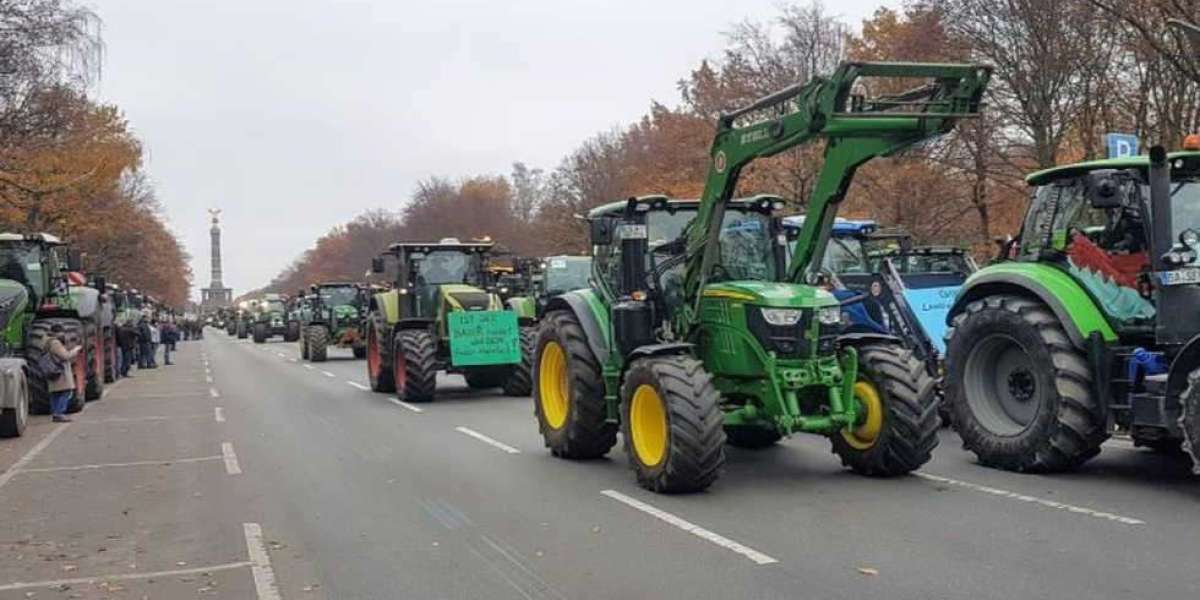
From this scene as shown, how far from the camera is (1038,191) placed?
9.54 metres

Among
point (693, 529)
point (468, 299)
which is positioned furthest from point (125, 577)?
point (468, 299)

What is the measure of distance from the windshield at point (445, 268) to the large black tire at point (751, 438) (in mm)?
9021

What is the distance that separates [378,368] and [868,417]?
451 inches

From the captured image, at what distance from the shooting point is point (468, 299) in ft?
57.1

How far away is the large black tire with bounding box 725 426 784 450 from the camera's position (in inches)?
414

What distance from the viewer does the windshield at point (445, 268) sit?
1867 cm

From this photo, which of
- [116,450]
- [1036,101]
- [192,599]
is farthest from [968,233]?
[192,599]

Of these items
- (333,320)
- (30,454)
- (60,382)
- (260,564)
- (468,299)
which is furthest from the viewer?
(333,320)

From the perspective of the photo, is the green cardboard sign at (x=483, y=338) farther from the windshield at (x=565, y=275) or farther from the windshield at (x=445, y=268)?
the windshield at (x=565, y=275)

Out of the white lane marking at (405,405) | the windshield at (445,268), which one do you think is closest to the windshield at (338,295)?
the windshield at (445,268)

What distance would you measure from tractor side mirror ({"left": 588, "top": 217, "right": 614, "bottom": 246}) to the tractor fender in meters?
0.58

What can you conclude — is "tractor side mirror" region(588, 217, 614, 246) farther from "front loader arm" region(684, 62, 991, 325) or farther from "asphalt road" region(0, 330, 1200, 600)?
"asphalt road" region(0, 330, 1200, 600)

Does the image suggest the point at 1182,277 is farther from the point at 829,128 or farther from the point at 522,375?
the point at 522,375

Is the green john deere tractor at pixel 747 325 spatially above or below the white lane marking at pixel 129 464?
above
